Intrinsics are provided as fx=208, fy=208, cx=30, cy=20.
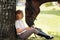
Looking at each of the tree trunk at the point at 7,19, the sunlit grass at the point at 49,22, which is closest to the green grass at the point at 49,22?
the sunlit grass at the point at 49,22

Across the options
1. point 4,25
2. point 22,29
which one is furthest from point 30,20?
point 4,25

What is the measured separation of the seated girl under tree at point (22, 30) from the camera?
208cm

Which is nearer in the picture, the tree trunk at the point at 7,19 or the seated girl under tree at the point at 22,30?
the tree trunk at the point at 7,19

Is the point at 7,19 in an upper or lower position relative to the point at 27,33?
upper

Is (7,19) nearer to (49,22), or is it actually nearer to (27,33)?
(27,33)

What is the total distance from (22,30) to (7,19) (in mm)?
202

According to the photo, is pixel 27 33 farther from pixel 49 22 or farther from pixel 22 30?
pixel 49 22

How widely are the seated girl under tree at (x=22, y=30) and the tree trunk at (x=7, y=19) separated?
0.06 meters

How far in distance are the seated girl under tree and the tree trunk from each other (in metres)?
0.06

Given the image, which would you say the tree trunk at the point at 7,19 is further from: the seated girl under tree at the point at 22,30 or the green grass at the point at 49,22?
the green grass at the point at 49,22

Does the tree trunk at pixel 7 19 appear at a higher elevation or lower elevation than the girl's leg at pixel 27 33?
higher

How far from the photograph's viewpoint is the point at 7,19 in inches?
79.4

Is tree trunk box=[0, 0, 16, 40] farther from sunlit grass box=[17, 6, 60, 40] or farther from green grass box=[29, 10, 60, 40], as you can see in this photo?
green grass box=[29, 10, 60, 40]

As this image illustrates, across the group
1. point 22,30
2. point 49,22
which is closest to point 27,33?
point 22,30
